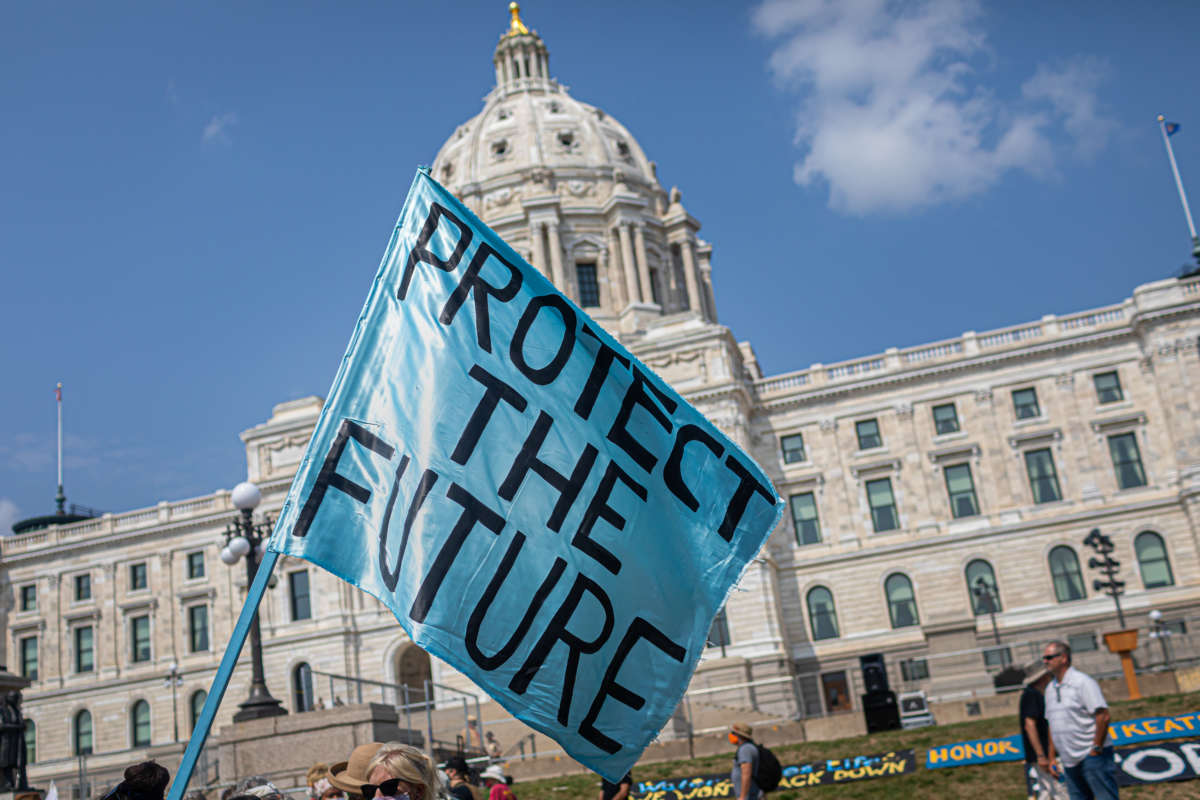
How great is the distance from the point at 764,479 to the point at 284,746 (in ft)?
39.8

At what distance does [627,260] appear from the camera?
202ft

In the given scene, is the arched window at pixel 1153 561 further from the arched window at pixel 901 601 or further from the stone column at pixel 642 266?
the stone column at pixel 642 266

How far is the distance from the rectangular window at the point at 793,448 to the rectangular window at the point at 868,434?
2576 mm

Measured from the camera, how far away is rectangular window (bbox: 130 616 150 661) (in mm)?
54719

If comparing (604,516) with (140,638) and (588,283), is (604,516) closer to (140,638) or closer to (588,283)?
(140,638)

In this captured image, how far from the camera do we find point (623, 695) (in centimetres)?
530

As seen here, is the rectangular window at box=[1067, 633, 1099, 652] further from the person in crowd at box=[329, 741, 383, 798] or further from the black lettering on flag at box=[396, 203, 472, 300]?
the person in crowd at box=[329, 741, 383, 798]

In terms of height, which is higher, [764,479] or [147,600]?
[147,600]

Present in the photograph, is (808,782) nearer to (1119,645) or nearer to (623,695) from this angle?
(1119,645)

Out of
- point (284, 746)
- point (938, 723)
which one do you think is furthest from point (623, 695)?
point (938, 723)

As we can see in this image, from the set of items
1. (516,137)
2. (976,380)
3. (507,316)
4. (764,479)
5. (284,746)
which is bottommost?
(284,746)

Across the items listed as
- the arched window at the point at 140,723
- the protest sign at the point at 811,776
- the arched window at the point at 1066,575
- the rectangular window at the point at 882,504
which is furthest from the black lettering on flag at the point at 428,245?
the arched window at the point at 140,723

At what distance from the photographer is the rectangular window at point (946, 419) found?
48709mm

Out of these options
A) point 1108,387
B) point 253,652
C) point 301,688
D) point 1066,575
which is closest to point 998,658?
point 1066,575
